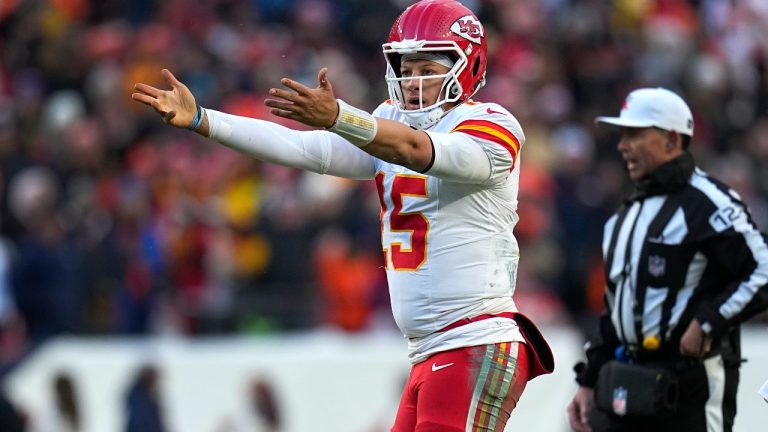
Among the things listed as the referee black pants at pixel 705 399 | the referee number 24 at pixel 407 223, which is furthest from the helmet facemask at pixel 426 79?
the referee black pants at pixel 705 399

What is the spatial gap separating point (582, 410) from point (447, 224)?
169 cm

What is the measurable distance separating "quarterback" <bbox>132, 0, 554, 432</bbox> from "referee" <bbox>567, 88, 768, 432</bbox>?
43.0 inches

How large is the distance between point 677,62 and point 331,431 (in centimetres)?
610

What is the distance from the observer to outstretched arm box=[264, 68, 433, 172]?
16.0 ft

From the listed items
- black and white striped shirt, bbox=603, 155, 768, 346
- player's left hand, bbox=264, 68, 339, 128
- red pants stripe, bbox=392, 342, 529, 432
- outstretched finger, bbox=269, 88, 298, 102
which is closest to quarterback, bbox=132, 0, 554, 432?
red pants stripe, bbox=392, 342, 529, 432

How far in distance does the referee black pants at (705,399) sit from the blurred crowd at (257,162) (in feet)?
15.2

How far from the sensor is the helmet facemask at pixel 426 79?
545cm

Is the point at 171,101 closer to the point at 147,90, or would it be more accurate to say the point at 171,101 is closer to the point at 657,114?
the point at 147,90

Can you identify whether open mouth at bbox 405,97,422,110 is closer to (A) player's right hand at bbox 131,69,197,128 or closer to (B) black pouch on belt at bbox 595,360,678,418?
(A) player's right hand at bbox 131,69,197,128

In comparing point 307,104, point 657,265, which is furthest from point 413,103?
point 657,265

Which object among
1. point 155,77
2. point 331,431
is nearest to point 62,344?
point 331,431

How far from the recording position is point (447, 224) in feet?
17.8

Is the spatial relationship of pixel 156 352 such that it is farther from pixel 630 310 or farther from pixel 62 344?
pixel 630 310

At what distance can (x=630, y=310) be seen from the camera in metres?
6.60
